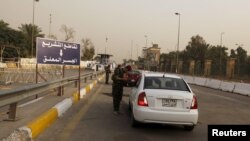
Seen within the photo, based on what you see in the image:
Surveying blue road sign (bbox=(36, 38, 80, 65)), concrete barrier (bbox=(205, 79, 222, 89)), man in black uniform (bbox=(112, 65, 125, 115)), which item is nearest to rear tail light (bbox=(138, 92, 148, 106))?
man in black uniform (bbox=(112, 65, 125, 115))

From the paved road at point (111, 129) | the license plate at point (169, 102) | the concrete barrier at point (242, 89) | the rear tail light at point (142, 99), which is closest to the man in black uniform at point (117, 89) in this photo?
the paved road at point (111, 129)

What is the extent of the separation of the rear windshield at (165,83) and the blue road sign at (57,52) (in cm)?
583

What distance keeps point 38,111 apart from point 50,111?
0.38m

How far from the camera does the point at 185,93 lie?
9922 mm

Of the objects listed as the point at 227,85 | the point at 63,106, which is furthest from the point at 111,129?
the point at 227,85

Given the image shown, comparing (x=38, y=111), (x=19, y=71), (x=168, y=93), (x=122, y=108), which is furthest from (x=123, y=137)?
(x=19, y=71)

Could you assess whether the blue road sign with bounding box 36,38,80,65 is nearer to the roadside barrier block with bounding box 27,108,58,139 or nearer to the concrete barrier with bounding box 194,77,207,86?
the roadside barrier block with bounding box 27,108,58,139

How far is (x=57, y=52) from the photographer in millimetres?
16312

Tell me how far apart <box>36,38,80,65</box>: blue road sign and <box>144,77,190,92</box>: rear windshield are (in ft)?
19.1

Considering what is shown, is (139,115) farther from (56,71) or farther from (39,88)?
(56,71)

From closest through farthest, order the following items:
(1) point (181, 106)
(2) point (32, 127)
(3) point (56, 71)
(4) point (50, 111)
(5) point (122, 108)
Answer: (2) point (32, 127)
(1) point (181, 106)
(4) point (50, 111)
(5) point (122, 108)
(3) point (56, 71)

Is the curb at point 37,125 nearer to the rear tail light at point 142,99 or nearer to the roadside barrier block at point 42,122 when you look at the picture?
the roadside barrier block at point 42,122

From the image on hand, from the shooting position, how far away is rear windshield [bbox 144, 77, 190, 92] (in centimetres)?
1046

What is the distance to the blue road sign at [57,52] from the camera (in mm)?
15326
